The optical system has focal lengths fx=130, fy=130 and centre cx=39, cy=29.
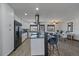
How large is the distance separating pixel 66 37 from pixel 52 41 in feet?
24.2

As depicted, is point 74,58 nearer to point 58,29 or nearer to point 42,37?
point 42,37

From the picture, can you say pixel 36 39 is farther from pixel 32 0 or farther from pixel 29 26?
pixel 29 26

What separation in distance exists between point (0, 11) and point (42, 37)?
181 centimetres

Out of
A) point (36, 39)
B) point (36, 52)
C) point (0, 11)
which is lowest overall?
point (36, 52)

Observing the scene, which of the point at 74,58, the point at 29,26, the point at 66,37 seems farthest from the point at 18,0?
the point at 66,37

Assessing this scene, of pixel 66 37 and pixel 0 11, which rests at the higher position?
pixel 0 11

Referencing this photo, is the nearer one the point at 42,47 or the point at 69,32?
the point at 42,47

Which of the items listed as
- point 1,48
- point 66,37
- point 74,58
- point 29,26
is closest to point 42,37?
point 1,48

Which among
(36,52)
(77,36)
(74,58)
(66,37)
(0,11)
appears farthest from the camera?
(66,37)

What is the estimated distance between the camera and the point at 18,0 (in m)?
2.80

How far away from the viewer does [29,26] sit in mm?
11742

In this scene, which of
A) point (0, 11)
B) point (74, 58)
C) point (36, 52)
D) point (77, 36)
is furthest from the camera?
point (77, 36)

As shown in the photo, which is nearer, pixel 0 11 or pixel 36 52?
pixel 0 11

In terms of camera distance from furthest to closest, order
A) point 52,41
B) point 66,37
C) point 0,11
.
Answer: point 66,37, point 52,41, point 0,11
